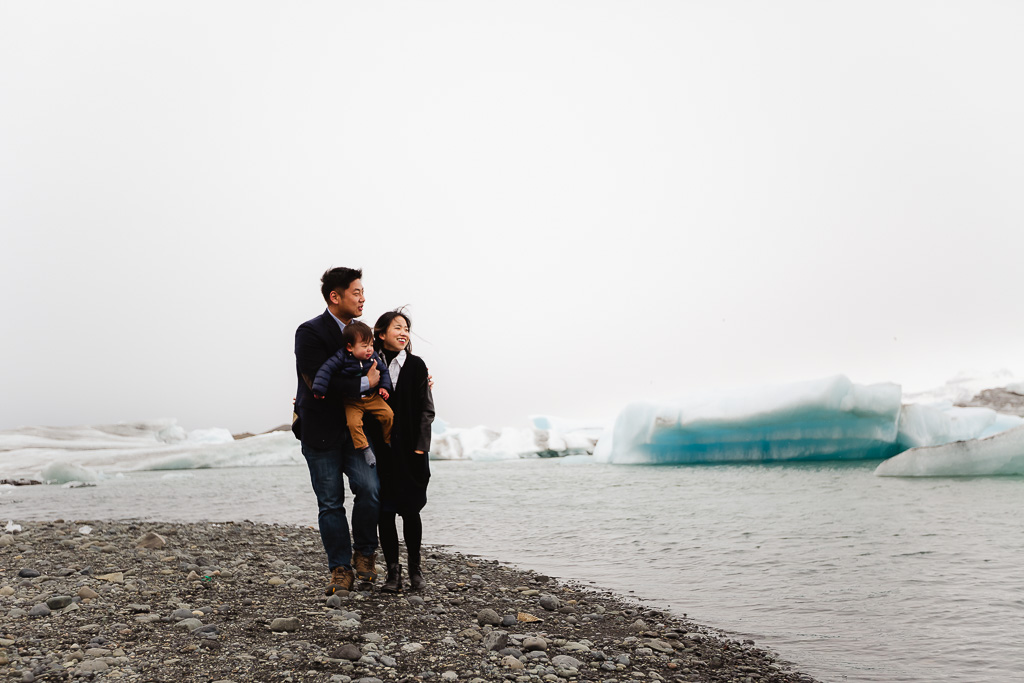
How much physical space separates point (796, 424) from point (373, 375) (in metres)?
23.9

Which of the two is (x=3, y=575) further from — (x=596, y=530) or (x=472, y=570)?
(x=596, y=530)

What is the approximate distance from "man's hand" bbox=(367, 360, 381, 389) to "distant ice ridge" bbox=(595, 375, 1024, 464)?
21688 millimetres

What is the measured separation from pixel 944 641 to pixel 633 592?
88.4 inches

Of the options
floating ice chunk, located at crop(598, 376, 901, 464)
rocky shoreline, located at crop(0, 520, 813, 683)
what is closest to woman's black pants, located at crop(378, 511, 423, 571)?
rocky shoreline, located at crop(0, 520, 813, 683)

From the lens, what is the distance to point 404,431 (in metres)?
4.31

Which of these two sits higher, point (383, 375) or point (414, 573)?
point (383, 375)

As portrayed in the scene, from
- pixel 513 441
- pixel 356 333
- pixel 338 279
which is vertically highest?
pixel 338 279

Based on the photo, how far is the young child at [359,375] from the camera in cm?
395

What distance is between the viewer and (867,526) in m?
10.7

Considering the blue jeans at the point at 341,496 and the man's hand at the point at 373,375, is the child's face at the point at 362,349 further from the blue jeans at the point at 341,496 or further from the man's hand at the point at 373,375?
the blue jeans at the point at 341,496

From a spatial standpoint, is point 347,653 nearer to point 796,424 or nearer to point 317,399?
point 317,399

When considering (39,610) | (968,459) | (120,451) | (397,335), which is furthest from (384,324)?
(120,451)

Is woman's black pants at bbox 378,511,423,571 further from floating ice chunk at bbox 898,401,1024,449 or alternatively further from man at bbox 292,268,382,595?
floating ice chunk at bbox 898,401,1024,449

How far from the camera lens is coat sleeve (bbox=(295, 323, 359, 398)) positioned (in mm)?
4045
